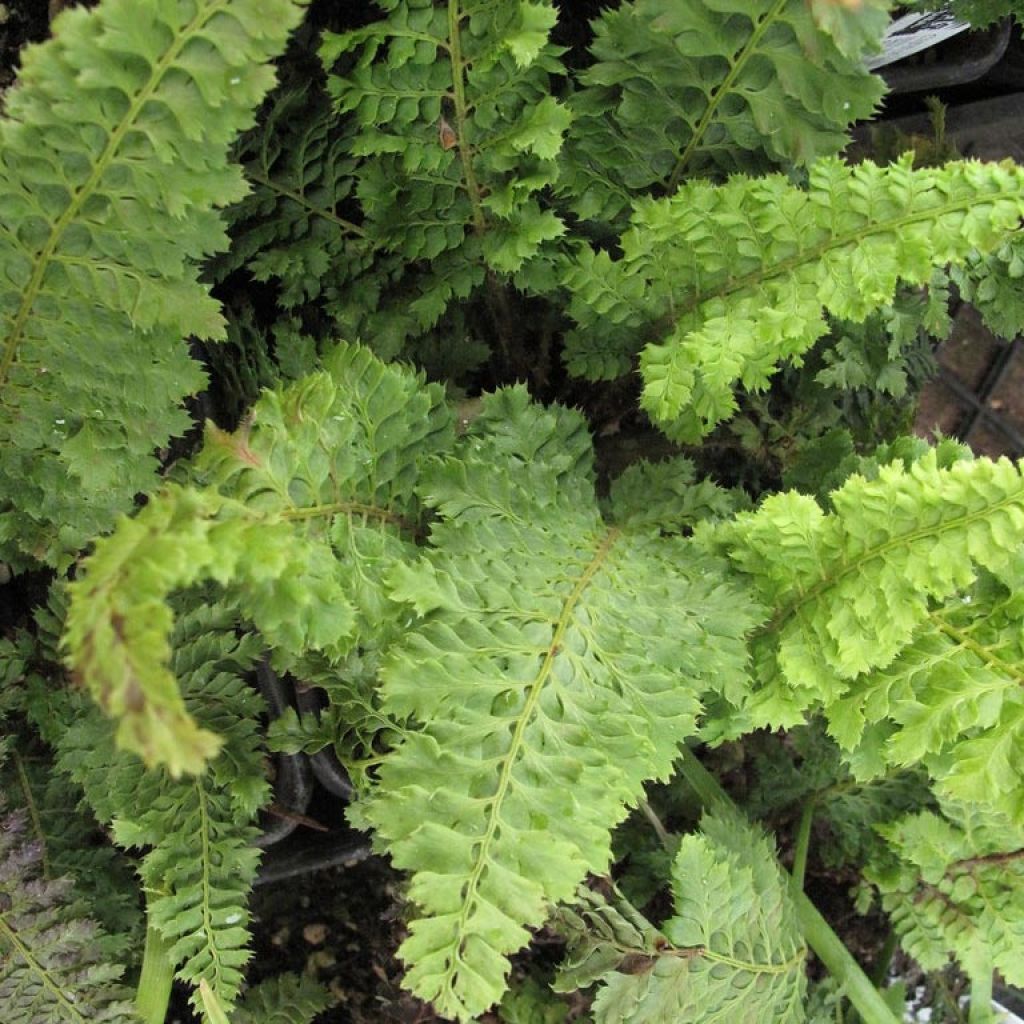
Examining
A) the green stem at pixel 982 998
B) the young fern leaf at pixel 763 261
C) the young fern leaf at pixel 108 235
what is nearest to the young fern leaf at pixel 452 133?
the young fern leaf at pixel 763 261

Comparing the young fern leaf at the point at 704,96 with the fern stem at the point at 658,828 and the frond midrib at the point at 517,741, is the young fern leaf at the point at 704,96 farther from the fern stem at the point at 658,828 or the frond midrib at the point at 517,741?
the fern stem at the point at 658,828

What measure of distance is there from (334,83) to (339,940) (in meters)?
1.47

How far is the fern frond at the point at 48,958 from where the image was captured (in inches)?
49.8

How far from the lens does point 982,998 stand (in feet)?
5.58

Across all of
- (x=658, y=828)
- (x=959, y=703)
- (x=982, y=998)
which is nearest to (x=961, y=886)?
(x=982, y=998)

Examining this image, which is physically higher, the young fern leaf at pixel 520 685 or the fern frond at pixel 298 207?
the fern frond at pixel 298 207

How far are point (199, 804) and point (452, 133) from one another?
37.5 inches

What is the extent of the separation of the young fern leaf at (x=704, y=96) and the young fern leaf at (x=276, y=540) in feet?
1.38

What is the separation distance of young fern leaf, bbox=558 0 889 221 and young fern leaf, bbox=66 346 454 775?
421mm

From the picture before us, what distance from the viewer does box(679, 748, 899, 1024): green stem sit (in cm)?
157

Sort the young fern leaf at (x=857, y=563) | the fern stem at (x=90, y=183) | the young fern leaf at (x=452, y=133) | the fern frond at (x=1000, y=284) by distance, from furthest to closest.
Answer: the fern frond at (x=1000, y=284) → the young fern leaf at (x=452, y=133) → the young fern leaf at (x=857, y=563) → the fern stem at (x=90, y=183)

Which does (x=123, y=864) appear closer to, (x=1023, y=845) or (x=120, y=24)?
(x=120, y=24)

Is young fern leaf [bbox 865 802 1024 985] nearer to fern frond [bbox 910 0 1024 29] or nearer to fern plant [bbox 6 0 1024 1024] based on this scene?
fern plant [bbox 6 0 1024 1024]

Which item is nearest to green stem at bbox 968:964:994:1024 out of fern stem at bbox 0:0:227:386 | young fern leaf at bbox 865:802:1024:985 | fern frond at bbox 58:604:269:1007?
young fern leaf at bbox 865:802:1024:985
